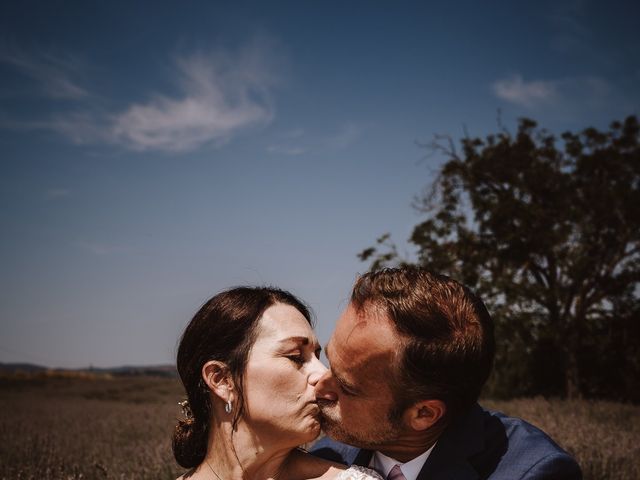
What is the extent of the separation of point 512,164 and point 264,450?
1492cm

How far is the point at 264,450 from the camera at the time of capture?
225cm

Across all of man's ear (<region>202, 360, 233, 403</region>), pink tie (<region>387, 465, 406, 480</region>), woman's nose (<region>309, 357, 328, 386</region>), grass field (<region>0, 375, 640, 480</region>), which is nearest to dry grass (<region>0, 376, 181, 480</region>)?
grass field (<region>0, 375, 640, 480</region>)

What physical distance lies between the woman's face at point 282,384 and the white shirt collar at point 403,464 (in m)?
0.36

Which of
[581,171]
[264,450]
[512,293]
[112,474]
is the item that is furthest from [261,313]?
[581,171]

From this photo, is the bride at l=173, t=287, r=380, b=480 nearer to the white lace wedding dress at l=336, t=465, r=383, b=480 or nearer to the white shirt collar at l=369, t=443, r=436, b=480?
the white lace wedding dress at l=336, t=465, r=383, b=480

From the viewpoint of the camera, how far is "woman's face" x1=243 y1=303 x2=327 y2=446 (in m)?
2.20

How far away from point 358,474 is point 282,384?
49cm

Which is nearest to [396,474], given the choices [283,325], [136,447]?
[283,325]

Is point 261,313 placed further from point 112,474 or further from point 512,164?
point 512,164

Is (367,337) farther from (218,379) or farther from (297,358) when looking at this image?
(218,379)

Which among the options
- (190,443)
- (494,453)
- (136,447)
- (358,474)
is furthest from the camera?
(136,447)

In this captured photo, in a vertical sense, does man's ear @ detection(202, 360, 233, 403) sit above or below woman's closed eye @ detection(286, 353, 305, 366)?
below

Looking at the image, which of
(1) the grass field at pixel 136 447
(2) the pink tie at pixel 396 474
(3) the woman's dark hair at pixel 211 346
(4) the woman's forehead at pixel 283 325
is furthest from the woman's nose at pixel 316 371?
(1) the grass field at pixel 136 447

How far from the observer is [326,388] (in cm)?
228
